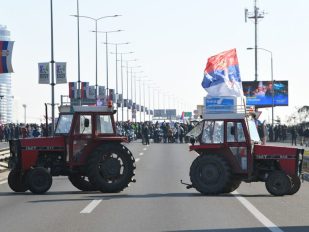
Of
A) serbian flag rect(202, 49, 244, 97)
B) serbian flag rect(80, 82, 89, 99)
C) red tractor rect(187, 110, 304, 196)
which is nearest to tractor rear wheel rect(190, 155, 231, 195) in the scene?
red tractor rect(187, 110, 304, 196)

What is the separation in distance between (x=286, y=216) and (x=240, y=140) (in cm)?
530

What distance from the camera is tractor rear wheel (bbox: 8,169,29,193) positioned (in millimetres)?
22406

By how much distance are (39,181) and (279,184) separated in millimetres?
5908

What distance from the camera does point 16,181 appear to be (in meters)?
22.6

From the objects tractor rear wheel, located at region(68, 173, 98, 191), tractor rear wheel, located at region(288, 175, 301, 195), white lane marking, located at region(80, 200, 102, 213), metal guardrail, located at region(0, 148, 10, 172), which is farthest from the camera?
metal guardrail, located at region(0, 148, 10, 172)

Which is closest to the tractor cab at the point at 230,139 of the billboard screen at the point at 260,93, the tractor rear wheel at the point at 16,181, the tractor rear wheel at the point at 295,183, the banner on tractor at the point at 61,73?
the tractor rear wheel at the point at 295,183

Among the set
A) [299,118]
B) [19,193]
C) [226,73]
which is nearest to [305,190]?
[226,73]

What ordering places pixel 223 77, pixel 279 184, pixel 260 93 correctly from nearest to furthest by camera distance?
1. pixel 279 184
2. pixel 223 77
3. pixel 260 93

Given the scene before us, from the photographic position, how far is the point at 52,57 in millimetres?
44250

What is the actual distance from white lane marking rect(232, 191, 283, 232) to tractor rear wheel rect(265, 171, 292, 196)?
827mm

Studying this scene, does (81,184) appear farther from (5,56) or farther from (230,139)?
(5,56)

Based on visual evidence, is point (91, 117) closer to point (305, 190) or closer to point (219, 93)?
point (219, 93)

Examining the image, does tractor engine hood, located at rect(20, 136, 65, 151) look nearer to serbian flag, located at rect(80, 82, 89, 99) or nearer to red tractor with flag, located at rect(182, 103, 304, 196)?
red tractor with flag, located at rect(182, 103, 304, 196)

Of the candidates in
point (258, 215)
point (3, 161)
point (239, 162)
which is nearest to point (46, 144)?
point (239, 162)
